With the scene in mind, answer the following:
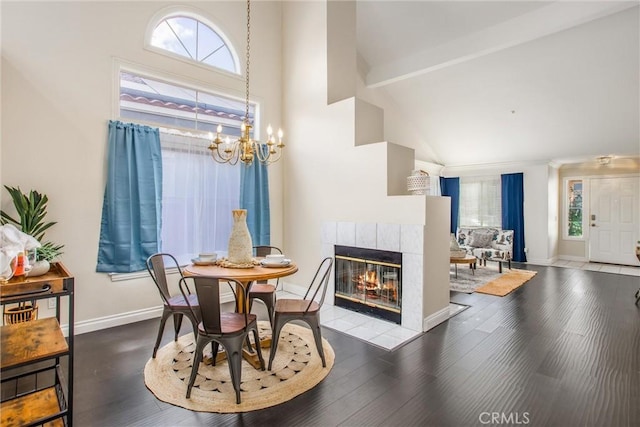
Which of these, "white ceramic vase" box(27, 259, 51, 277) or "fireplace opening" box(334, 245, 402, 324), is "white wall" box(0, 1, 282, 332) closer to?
"white ceramic vase" box(27, 259, 51, 277)

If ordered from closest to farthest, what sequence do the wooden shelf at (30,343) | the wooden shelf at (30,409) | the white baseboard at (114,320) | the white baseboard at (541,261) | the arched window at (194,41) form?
the wooden shelf at (30,343), the wooden shelf at (30,409), the white baseboard at (114,320), the arched window at (194,41), the white baseboard at (541,261)

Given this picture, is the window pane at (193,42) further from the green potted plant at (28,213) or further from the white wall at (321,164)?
the green potted plant at (28,213)

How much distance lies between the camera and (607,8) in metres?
3.95

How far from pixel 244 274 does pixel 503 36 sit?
16.7ft

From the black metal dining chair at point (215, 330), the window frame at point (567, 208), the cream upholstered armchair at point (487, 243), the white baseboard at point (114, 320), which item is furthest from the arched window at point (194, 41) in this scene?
the window frame at point (567, 208)

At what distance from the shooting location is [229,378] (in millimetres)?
2498

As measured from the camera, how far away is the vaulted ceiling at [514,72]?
4.73 m

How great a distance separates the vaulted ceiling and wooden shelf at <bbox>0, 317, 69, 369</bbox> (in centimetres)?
594

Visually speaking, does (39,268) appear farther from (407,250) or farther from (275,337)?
(407,250)

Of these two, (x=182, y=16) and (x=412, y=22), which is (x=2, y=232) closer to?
(x=182, y=16)

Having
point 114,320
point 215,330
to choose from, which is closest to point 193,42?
point 114,320

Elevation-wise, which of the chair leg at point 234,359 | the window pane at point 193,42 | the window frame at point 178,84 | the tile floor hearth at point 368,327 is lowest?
the tile floor hearth at point 368,327

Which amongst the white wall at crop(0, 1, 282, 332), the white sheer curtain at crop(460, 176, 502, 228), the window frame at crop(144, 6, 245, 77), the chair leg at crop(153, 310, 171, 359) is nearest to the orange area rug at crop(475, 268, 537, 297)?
the white sheer curtain at crop(460, 176, 502, 228)

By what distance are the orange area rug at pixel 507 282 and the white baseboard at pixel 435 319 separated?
1639 mm
